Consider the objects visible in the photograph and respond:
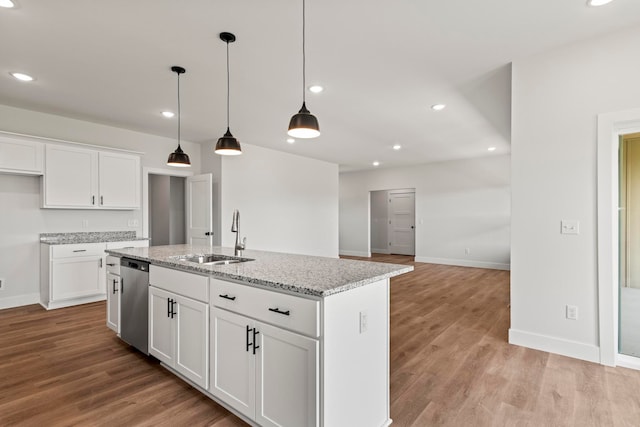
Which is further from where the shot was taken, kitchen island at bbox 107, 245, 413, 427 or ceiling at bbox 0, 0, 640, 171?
ceiling at bbox 0, 0, 640, 171

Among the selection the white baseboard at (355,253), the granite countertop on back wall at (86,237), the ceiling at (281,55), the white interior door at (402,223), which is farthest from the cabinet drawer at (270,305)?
the white interior door at (402,223)

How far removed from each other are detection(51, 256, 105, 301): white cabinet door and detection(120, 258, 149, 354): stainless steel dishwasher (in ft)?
6.41

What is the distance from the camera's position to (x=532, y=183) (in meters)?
2.89

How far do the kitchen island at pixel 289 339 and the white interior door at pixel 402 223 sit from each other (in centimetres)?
769

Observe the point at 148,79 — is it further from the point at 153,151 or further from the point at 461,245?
the point at 461,245

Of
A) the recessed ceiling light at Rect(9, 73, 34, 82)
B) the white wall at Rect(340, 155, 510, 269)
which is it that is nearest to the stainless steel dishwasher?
the recessed ceiling light at Rect(9, 73, 34, 82)

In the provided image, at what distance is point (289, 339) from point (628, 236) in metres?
2.98

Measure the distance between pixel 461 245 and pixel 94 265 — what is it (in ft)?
24.1

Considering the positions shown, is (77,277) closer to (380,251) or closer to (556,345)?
(556,345)

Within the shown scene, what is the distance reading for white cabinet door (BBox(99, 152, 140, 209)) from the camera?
475 centimetres

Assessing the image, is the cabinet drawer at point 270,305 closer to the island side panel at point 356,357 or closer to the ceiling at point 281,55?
the island side panel at point 356,357

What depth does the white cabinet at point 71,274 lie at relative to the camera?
13.6 feet

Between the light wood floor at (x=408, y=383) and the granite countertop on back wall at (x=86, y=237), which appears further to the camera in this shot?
the granite countertop on back wall at (x=86, y=237)

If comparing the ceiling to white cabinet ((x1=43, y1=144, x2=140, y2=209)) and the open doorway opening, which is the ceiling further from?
the open doorway opening
